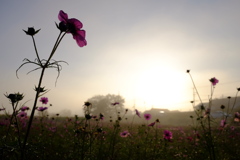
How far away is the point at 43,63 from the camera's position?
1.63 metres

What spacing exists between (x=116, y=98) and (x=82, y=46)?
69.8 m

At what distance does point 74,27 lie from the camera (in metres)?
1.86

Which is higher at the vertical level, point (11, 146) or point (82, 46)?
point (82, 46)

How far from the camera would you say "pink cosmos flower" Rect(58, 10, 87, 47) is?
5.89 ft

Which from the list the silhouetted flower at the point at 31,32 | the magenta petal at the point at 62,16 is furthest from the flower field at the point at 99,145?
the magenta petal at the point at 62,16

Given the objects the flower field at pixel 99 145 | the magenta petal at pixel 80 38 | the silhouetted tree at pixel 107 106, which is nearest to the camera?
the magenta petal at pixel 80 38

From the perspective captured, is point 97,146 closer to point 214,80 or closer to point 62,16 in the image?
point 214,80

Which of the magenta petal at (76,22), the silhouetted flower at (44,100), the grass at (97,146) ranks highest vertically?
the magenta petal at (76,22)

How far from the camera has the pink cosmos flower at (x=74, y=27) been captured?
1.79 m

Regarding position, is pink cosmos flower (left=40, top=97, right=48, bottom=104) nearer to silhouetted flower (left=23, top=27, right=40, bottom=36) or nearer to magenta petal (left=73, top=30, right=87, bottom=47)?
magenta petal (left=73, top=30, right=87, bottom=47)

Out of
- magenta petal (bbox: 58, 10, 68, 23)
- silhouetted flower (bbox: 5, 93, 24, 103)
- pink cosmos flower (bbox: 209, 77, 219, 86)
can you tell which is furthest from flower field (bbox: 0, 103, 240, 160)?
magenta petal (bbox: 58, 10, 68, 23)

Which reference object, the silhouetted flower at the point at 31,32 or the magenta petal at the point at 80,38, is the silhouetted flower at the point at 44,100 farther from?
the silhouetted flower at the point at 31,32

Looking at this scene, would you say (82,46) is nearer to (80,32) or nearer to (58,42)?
(80,32)

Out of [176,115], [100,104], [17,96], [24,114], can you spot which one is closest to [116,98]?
→ [100,104]
